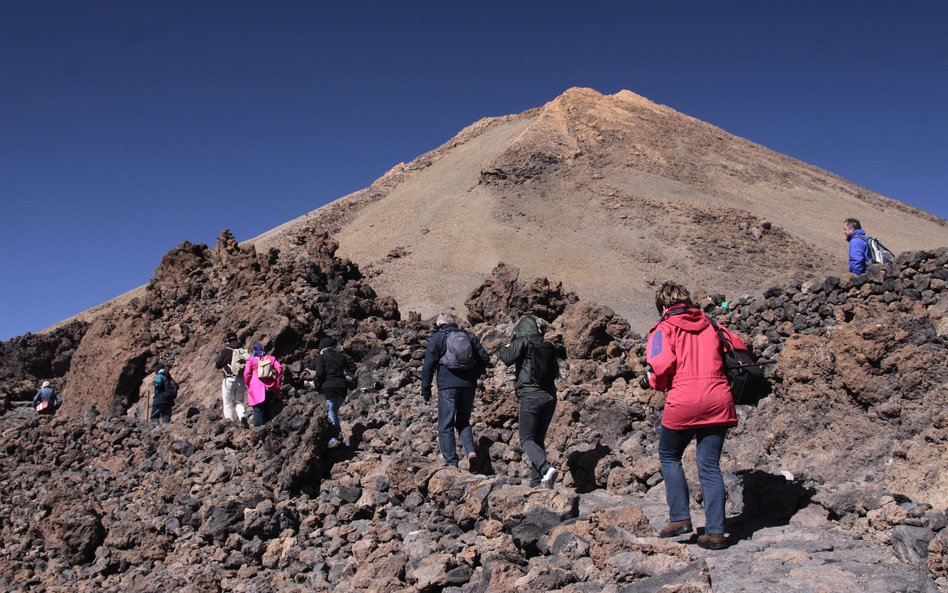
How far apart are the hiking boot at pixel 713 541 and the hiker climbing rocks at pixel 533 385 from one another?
2.07 meters

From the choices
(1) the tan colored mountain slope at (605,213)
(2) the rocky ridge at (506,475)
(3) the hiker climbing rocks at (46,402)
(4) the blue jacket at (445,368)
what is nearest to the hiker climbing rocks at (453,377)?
(4) the blue jacket at (445,368)

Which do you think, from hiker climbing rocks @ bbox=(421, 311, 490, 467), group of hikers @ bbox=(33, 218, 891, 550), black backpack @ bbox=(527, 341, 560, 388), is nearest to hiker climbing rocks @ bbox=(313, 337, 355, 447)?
group of hikers @ bbox=(33, 218, 891, 550)

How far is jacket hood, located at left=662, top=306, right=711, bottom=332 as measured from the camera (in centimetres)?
481

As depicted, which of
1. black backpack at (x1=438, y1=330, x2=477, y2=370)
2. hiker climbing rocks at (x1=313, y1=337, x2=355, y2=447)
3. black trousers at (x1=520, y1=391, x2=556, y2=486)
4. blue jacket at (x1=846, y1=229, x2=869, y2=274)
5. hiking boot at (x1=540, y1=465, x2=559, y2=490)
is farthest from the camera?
hiker climbing rocks at (x1=313, y1=337, x2=355, y2=447)

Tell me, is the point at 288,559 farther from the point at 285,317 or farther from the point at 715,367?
the point at 285,317

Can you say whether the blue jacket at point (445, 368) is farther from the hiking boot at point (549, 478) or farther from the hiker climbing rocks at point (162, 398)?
the hiker climbing rocks at point (162, 398)

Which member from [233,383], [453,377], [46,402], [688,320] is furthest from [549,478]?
[46,402]

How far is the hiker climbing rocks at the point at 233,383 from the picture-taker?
10.7m

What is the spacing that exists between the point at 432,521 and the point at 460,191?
92.4ft

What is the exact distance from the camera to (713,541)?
4.56m

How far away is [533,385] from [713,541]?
241 cm

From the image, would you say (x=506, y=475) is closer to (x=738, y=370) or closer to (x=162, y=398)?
(x=738, y=370)

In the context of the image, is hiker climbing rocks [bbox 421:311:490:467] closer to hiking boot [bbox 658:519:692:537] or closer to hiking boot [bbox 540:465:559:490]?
hiking boot [bbox 540:465:559:490]

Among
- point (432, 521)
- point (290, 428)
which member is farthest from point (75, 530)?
point (432, 521)
